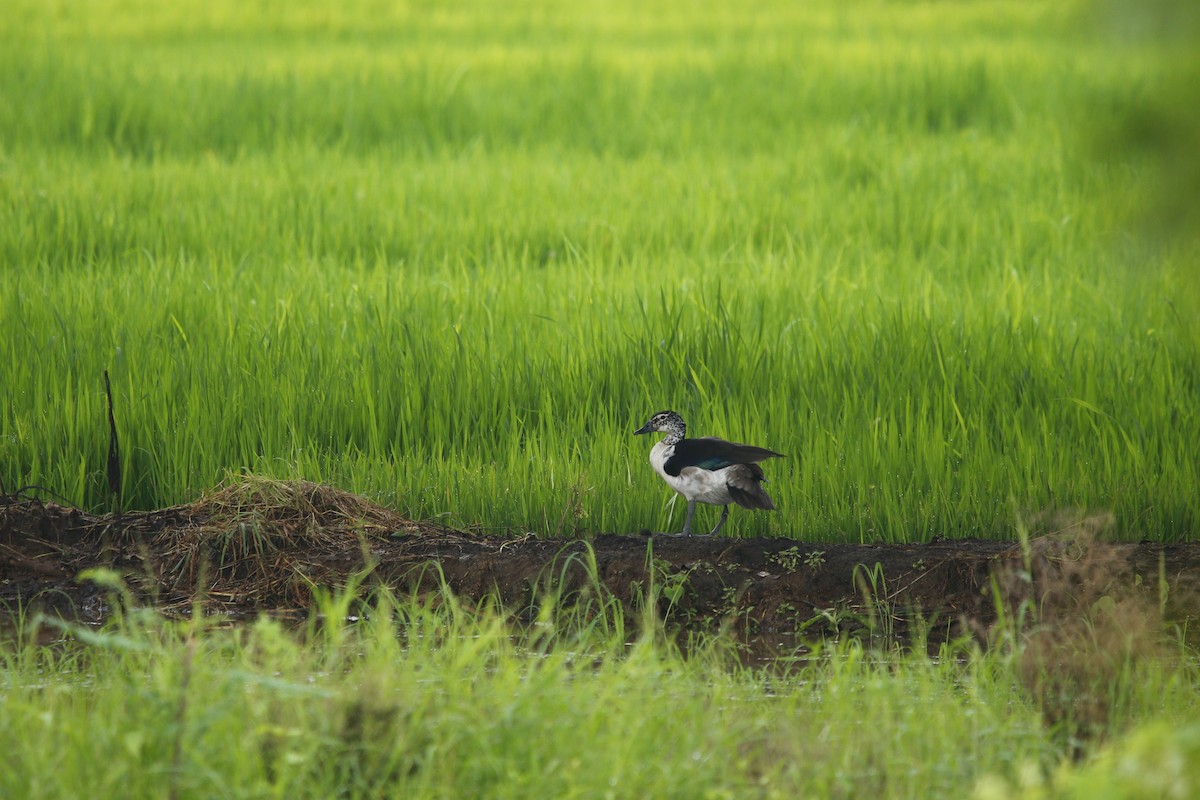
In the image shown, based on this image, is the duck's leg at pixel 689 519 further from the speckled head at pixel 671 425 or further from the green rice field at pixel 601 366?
the green rice field at pixel 601 366

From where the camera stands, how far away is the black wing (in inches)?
155

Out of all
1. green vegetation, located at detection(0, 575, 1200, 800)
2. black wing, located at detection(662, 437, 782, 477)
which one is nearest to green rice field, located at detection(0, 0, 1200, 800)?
green vegetation, located at detection(0, 575, 1200, 800)

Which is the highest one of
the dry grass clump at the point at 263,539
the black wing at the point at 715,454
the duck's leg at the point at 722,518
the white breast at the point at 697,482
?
the black wing at the point at 715,454

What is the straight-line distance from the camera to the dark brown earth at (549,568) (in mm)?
3945

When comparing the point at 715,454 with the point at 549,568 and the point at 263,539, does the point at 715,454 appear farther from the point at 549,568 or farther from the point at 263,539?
the point at 263,539

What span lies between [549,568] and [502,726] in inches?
53.7

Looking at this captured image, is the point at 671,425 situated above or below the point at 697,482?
above

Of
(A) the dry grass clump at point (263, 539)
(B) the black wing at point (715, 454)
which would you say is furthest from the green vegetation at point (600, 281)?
(B) the black wing at point (715, 454)

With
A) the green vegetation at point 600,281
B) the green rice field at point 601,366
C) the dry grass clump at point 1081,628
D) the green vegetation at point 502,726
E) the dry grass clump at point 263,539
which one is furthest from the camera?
the green vegetation at point 600,281

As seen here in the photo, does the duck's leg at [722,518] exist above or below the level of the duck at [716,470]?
below

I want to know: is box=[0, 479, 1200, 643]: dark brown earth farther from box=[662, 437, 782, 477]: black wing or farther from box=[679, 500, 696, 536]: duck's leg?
box=[662, 437, 782, 477]: black wing

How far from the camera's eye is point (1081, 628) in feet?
11.7

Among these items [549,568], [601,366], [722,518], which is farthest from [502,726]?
[601,366]

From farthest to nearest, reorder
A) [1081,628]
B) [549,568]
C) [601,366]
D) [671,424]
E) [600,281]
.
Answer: [600,281]
[601,366]
[671,424]
[549,568]
[1081,628]
